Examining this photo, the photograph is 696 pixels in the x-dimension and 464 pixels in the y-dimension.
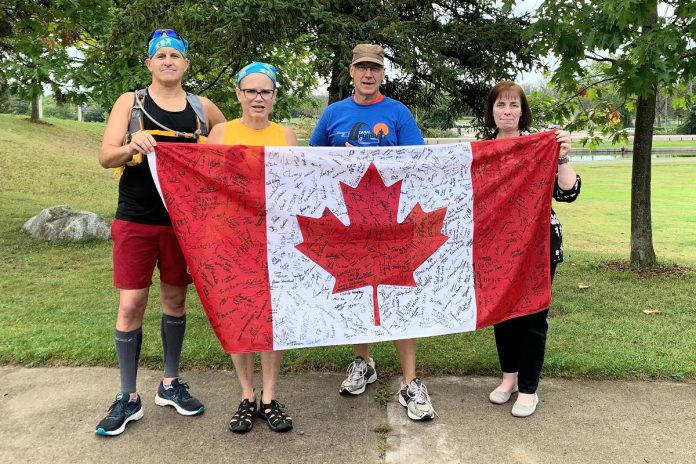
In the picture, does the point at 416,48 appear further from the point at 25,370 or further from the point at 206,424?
the point at 25,370

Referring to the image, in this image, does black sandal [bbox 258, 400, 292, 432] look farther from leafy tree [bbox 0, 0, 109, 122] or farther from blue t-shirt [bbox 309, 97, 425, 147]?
leafy tree [bbox 0, 0, 109, 122]

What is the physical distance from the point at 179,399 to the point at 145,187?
1.22 meters

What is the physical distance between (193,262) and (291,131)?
0.91 m

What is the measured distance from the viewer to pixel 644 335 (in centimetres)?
440

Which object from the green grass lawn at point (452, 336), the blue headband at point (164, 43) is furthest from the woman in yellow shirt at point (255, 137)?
the green grass lawn at point (452, 336)

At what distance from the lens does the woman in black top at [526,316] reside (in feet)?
10.5

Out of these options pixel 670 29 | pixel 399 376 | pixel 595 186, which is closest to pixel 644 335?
pixel 399 376

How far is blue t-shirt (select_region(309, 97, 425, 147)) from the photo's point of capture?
3.29 meters

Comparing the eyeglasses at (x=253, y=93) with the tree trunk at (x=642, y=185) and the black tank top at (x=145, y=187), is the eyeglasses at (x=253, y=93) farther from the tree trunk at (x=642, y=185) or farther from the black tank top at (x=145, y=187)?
the tree trunk at (x=642, y=185)

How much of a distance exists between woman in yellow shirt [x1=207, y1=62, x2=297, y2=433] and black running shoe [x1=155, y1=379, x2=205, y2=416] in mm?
276

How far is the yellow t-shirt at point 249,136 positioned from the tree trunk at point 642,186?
5126 mm

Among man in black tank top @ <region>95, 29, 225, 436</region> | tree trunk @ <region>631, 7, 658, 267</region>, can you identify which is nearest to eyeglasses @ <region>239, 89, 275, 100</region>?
man in black tank top @ <region>95, 29, 225, 436</region>

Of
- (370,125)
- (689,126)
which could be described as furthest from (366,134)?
(689,126)

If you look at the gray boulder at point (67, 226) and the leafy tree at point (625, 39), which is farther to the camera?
the gray boulder at point (67, 226)
